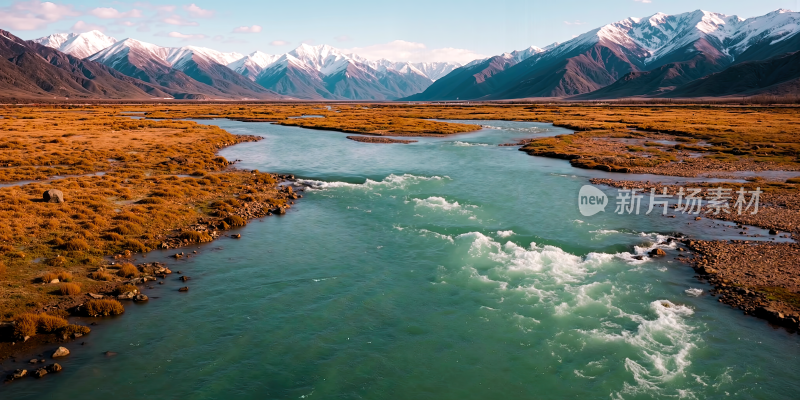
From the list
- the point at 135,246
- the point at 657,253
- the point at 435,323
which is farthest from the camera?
the point at 657,253

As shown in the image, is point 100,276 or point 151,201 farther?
point 151,201

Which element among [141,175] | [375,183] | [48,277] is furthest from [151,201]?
[375,183]

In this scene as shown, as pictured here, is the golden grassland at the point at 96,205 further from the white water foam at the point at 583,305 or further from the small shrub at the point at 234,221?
the white water foam at the point at 583,305

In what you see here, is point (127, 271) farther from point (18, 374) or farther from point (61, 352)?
point (18, 374)

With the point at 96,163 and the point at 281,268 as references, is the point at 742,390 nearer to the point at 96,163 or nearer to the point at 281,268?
the point at 281,268

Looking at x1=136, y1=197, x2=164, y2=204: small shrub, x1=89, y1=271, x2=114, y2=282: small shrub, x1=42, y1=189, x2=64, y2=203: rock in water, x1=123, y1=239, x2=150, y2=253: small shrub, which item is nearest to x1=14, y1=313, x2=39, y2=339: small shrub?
x1=89, y1=271, x2=114, y2=282: small shrub

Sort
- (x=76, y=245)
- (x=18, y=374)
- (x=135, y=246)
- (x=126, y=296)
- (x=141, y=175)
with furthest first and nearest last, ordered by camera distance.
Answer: (x=141, y=175)
(x=135, y=246)
(x=76, y=245)
(x=126, y=296)
(x=18, y=374)

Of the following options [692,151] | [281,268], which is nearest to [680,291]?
[281,268]

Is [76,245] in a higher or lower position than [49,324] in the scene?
higher

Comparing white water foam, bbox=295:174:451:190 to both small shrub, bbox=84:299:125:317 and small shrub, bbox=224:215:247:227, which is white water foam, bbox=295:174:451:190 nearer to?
small shrub, bbox=224:215:247:227
